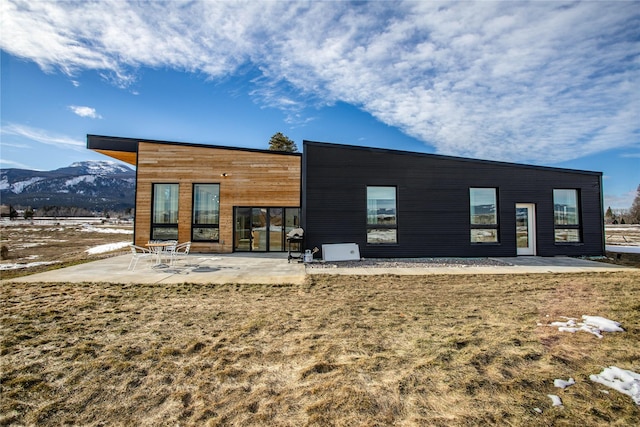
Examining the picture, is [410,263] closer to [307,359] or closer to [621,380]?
[621,380]

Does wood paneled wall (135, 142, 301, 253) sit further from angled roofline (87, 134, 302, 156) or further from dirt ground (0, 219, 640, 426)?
dirt ground (0, 219, 640, 426)

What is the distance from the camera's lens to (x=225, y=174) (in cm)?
1194

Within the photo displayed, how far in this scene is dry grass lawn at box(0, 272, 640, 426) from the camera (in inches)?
79.0

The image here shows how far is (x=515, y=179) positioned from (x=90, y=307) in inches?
516

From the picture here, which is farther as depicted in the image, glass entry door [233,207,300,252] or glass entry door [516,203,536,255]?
glass entry door [233,207,300,252]

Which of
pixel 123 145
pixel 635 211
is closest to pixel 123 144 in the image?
pixel 123 145

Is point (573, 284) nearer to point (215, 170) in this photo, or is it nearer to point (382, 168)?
point (382, 168)

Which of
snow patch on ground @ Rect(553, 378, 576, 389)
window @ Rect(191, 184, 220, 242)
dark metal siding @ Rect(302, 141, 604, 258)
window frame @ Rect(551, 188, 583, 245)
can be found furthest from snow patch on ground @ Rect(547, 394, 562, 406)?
window frame @ Rect(551, 188, 583, 245)

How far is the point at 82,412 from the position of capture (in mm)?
2004

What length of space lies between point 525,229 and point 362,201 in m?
6.59

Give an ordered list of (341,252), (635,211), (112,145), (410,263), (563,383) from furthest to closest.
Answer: (635,211)
(112,145)
(341,252)
(410,263)
(563,383)

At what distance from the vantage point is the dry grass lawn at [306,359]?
6.58 ft

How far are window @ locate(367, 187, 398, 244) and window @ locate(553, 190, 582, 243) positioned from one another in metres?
6.50

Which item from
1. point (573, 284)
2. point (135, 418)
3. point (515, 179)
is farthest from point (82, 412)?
point (515, 179)
